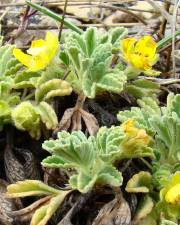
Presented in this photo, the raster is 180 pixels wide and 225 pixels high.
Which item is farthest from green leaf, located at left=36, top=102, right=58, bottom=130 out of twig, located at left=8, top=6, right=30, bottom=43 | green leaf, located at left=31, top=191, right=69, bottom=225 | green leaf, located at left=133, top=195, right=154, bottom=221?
twig, located at left=8, top=6, right=30, bottom=43

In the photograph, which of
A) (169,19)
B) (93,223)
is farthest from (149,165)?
(169,19)

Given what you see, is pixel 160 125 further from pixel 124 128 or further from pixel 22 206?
pixel 22 206

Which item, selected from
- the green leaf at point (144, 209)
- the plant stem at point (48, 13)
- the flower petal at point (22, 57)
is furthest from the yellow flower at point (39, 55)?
the green leaf at point (144, 209)

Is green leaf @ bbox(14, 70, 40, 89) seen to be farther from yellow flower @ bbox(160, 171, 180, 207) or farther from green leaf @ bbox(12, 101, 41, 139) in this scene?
yellow flower @ bbox(160, 171, 180, 207)

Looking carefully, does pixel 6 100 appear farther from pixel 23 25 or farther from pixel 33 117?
pixel 23 25

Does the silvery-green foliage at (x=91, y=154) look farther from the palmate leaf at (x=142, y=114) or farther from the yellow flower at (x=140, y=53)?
the yellow flower at (x=140, y=53)
